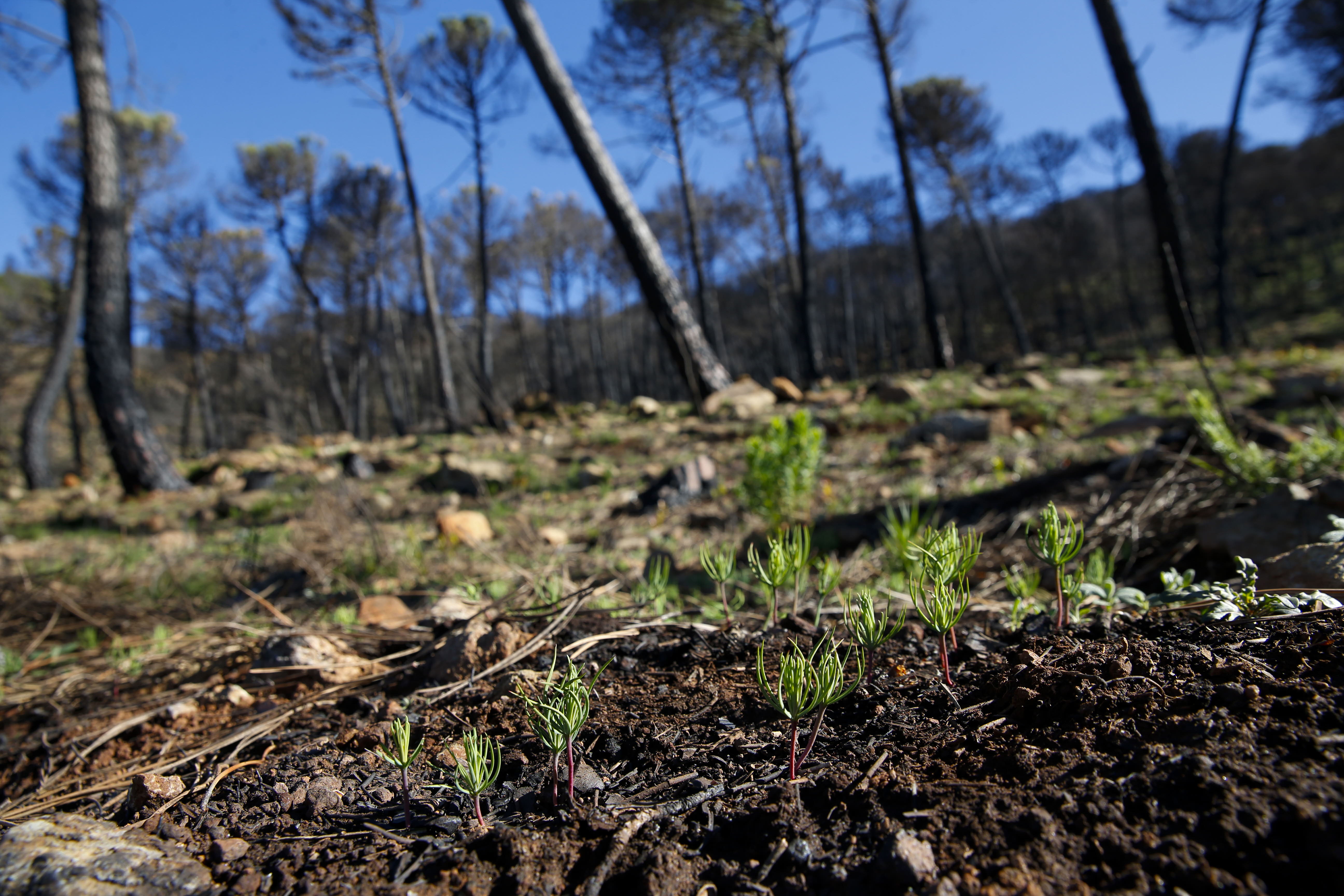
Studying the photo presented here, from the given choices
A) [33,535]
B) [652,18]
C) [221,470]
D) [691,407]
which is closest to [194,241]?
[652,18]

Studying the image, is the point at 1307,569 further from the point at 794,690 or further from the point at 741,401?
the point at 741,401

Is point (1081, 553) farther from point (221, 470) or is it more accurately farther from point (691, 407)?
point (221, 470)

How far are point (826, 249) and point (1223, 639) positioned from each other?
37041 mm

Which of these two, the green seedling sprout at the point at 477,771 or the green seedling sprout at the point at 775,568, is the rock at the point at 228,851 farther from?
the green seedling sprout at the point at 775,568

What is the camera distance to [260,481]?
6348mm

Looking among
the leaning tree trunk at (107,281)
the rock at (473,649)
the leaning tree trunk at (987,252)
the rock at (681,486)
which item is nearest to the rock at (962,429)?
the rock at (681,486)

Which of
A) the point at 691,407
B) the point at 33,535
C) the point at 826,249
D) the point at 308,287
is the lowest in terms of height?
the point at 33,535

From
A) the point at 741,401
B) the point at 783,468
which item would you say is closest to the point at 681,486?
the point at 783,468

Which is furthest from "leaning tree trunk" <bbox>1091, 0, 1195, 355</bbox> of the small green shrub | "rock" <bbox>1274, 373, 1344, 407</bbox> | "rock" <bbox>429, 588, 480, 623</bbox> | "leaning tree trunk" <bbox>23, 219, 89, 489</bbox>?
"leaning tree trunk" <bbox>23, 219, 89, 489</bbox>

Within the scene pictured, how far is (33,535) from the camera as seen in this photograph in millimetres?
5422

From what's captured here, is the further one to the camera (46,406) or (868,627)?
(46,406)

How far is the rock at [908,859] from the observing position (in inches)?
25.8

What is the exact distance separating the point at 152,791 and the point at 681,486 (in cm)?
306

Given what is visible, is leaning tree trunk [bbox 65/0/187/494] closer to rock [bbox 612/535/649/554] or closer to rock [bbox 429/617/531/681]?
rock [bbox 612/535/649/554]
